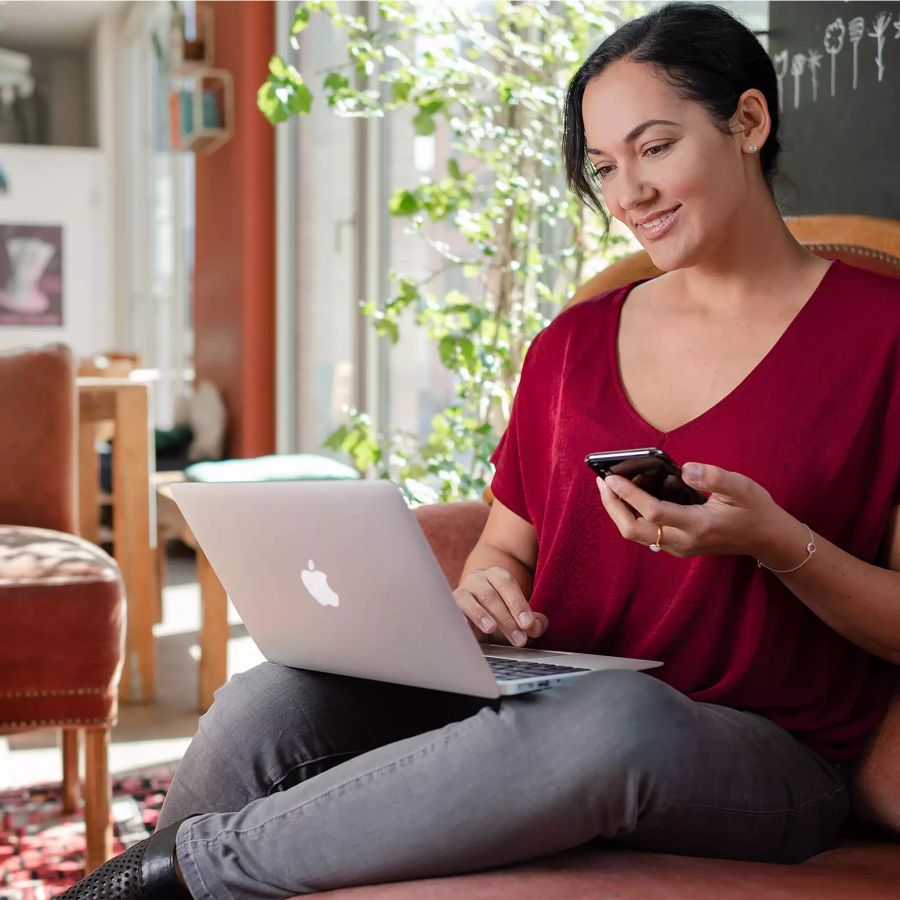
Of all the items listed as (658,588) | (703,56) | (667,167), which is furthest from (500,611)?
(703,56)

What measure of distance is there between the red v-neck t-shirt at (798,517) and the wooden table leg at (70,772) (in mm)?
1414

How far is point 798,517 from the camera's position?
130 cm

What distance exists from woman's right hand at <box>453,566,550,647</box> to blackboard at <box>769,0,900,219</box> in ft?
2.50

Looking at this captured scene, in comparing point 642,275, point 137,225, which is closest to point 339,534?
point 642,275

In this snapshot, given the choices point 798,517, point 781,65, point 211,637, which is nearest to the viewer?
point 798,517

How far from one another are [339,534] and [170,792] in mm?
419

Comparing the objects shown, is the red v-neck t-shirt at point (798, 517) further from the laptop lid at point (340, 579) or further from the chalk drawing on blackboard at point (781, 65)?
the chalk drawing on blackboard at point (781, 65)

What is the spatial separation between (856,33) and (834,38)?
0.17 ft

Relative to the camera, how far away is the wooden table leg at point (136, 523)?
125 inches

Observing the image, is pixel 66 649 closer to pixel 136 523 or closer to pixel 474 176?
pixel 136 523

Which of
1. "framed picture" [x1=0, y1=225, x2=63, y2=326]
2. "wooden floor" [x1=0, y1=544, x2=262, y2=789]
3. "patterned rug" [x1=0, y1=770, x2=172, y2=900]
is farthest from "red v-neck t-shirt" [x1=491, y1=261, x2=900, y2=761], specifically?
"framed picture" [x1=0, y1=225, x2=63, y2=326]

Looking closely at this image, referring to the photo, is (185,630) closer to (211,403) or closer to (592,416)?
(211,403)

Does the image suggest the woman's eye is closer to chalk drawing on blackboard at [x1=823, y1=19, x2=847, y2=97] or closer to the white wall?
chalk drawing on blackboard at [x1=823, y1=19, x2=847, y2=97]

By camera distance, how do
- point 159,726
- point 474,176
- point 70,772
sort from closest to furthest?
point 70,772
point 474,176
point 159,726
